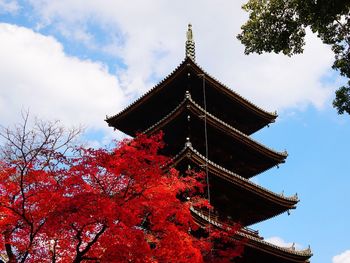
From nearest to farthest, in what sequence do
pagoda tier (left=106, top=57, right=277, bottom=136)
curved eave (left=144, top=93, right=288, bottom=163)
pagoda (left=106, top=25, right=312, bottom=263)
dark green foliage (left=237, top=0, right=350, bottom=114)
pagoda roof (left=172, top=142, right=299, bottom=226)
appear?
dark green foliage (left=237, top=0, right=350, bottom=114) → pagoda roof (left=172, top=142, right=299, bottom=226) → pagoda (left=106, top=25, right=312, bottom=263) → curved eave (left=144, top=93, right=288, bottom=163) → pagoda tier (left=106, top=57, right=277, bottom=136)

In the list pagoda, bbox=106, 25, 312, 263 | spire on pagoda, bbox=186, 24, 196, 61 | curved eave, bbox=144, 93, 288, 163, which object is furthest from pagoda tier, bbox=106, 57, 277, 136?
spire on pagoda, bbox=186, 24, 196, 61

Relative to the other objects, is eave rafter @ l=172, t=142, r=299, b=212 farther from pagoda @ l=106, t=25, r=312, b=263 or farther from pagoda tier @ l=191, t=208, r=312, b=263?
pagoda tier @ l=191, t=208, r=312, b=263

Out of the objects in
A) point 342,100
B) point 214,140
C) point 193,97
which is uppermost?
point 193,97

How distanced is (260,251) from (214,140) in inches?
228

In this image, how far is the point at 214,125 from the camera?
69.4 feet

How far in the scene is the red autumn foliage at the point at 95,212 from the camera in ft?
42.4

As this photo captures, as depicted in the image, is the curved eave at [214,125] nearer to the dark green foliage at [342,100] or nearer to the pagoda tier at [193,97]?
the pagoda tier at [193,97]

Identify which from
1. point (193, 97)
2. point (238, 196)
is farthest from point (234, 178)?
point (193, 97)

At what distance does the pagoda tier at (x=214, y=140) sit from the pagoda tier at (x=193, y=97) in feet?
Result: 6.72

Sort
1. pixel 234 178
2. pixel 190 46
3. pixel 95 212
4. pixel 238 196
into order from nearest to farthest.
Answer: pixel 95 212
pixel 234 178
pixel 238 196
pixel 190 46

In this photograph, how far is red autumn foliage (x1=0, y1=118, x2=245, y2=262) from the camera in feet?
42.4

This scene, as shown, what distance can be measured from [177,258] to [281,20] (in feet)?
26.2

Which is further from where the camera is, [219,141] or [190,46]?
[190,46]

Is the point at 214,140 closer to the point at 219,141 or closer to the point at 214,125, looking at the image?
the point at 219,141
